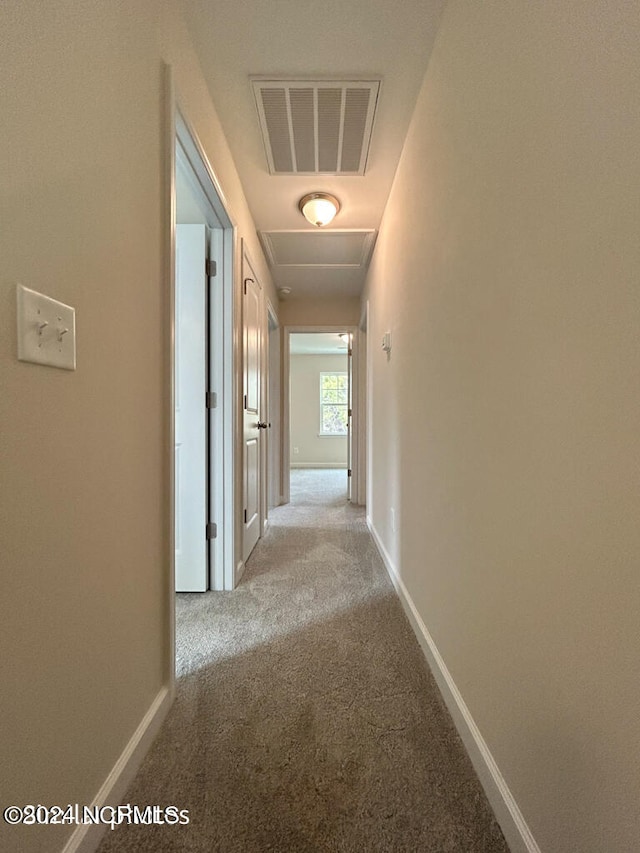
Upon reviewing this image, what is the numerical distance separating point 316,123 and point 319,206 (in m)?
0.68

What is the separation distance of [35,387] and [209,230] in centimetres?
180

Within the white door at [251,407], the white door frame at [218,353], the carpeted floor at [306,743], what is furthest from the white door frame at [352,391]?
the carpeted floor at [306,743]

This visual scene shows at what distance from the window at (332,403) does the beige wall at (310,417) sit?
0.10 m

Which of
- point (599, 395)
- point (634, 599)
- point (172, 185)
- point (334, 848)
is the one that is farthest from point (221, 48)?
point (334, 848)

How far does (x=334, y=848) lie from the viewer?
0.88 metres

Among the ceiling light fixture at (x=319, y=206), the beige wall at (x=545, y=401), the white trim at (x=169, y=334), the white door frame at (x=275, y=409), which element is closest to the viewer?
the beige wall at (x=545, y=401)

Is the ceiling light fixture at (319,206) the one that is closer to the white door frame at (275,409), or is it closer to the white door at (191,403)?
the white door at (191,403)

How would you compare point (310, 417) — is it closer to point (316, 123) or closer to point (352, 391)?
point (352, 391)

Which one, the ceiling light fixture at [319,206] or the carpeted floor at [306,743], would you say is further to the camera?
the ceiling light fixture at [319,206]

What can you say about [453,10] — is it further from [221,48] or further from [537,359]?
[537,359]

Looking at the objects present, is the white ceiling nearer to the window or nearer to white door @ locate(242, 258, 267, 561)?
white door @ locate(242, 258, 267, 561)

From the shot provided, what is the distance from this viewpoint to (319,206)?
2.58m

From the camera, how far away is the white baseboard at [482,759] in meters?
0.84

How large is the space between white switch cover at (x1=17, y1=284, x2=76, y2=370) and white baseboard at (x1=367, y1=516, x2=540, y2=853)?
1.29 m
